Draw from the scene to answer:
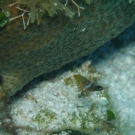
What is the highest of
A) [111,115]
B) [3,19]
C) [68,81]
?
[3,19]

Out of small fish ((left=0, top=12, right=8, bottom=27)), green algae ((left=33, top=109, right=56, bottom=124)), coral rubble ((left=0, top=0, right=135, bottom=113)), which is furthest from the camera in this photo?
green algae ((left=33, top=109, right=56, bottom=124))

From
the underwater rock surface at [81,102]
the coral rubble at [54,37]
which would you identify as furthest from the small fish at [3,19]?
A: the underwater rock surface at [81,102]

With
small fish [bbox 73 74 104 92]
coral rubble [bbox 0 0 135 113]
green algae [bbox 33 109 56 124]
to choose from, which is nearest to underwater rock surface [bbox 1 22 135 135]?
green algae [bbox 33 109 56 124]

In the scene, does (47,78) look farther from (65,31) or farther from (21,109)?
(65,31)

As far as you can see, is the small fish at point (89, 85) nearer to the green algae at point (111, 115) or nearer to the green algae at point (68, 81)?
the green algae at point (68, 81)

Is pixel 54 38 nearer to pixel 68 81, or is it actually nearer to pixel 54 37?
pixel 54 37

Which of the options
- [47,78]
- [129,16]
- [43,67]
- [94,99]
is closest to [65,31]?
[43,67]

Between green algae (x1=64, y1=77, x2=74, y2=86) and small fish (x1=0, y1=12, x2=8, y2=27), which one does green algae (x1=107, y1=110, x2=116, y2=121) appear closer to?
green algae (x1=64, y1=77, x2=74, y2=86)

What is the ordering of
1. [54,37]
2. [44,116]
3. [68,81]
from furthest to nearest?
1. [68,81]
2. [44,116]
3. [54,37]

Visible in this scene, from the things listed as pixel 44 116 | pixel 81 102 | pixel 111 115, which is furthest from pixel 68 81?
pixel 111 115
